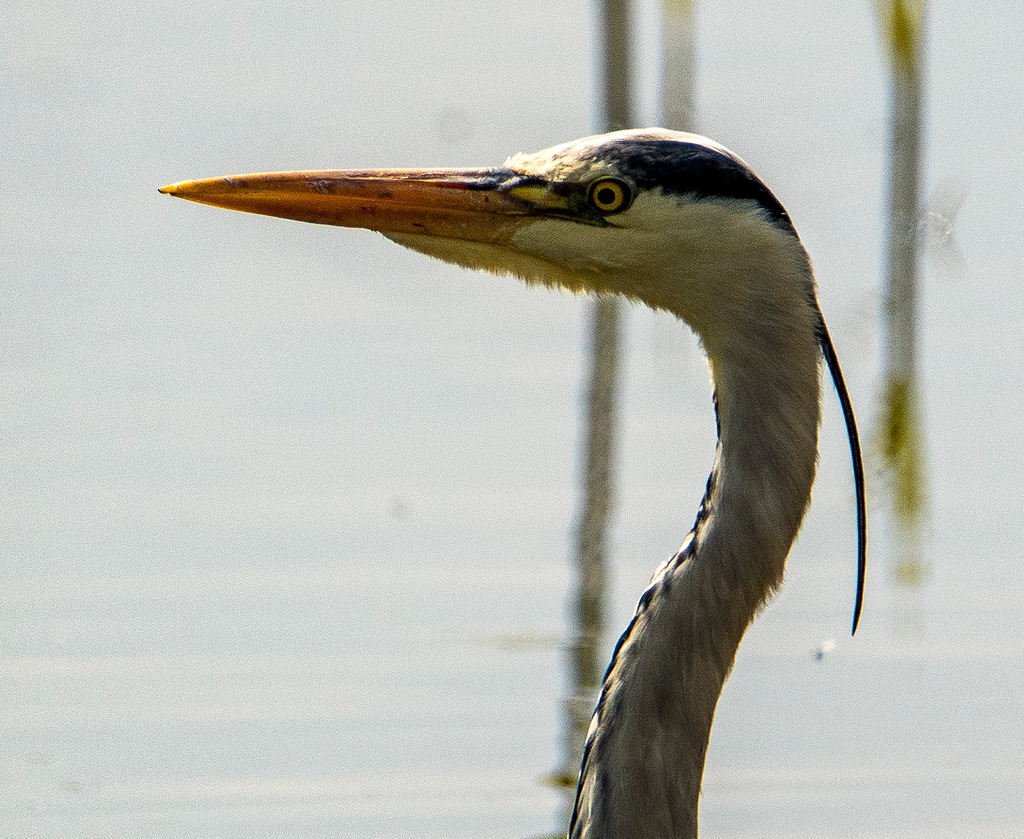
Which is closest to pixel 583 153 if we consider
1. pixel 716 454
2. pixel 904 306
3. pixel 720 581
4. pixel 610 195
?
pixel 610 195

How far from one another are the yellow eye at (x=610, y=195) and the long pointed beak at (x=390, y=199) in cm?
12

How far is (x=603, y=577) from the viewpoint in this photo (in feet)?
17.3

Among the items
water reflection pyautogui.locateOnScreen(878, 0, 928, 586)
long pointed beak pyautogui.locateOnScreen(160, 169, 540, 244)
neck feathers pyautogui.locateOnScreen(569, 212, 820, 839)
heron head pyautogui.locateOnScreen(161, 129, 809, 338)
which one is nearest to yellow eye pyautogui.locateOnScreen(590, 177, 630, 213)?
heron head pyautogui.locateOnScreen(161, 129, 809, 338)

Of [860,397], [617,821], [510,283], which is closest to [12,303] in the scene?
[510,283]

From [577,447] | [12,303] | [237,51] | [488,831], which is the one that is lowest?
[488,831]

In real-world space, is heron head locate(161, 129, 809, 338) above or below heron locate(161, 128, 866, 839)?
above

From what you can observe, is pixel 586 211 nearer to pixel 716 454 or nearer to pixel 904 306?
pixel 716 454

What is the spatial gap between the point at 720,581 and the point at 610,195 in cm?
66

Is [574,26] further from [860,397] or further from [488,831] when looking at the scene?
[488,831]

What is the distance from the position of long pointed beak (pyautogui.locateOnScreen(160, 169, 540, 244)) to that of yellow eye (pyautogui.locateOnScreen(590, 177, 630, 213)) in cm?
12

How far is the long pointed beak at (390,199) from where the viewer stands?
10.0 ft

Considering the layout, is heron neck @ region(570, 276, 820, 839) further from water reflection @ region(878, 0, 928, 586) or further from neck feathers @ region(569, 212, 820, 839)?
water reflection @ region(878, 0, 928, 586)

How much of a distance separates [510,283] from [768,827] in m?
3.28

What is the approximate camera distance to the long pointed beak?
306 centimetres
